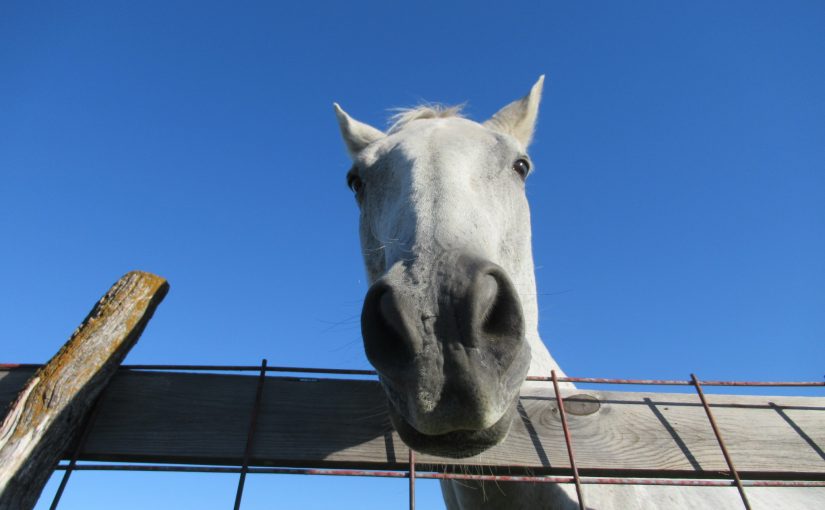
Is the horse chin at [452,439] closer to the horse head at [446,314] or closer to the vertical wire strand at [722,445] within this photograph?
the horse head at [446,314]

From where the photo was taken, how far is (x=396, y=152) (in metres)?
2.92

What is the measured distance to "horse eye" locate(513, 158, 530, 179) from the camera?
3150 mm

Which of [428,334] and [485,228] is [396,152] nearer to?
[485,228]

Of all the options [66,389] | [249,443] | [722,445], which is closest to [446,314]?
[249,443]

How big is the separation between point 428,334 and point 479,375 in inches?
7.5

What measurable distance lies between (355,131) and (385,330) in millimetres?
3098

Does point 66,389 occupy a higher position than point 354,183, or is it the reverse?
point 354,183

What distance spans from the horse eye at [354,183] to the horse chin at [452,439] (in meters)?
2.01

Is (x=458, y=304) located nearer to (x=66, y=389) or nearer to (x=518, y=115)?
(x=66, y=389)

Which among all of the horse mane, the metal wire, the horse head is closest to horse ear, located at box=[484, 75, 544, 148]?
the horse mane

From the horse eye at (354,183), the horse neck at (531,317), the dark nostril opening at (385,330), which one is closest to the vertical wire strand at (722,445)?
the horse neck at (531,317)

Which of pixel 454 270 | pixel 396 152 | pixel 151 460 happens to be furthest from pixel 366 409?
pixel 396 152

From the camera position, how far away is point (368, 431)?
1729mm

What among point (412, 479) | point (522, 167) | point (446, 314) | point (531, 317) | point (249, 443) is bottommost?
point (412, 479)
